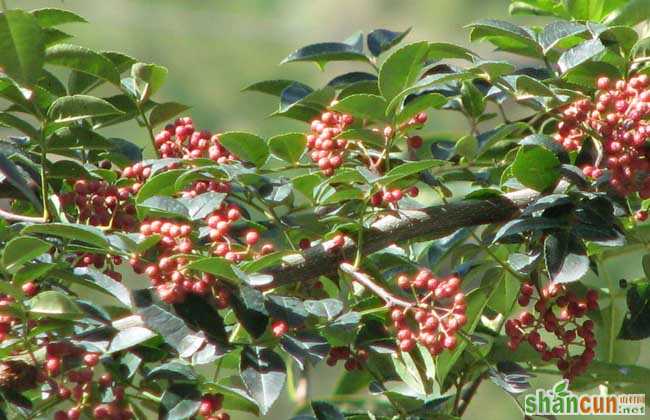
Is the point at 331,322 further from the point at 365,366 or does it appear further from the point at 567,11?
the point at 567,11

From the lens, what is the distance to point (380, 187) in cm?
102

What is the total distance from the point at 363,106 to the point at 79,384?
376 mm

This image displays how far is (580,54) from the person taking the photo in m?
1.05

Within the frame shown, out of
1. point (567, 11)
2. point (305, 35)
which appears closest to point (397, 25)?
point (305, 35)

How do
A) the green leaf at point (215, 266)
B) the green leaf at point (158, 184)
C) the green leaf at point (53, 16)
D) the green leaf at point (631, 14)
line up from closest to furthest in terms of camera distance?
the green leaf at point (215, 266), the green leaf at point (158, 184), the green leaf at point (53, 16), the green leaf at point (631, 14)

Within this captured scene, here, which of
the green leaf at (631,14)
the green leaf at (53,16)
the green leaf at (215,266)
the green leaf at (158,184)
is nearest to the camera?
the green leaf at (215,266)

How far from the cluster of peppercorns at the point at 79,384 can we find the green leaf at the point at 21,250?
9 cm

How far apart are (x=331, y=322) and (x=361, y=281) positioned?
0.16 ft

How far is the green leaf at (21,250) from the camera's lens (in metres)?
0.90

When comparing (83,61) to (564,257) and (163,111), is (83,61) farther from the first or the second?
(564,257)

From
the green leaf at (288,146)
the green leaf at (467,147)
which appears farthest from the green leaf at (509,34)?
the green leaf at (288,146)

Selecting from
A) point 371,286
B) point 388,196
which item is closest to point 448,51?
point 388,196

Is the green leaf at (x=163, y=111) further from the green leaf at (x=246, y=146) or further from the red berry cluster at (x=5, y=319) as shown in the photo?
the red berry cluster at (x=5, y=319)

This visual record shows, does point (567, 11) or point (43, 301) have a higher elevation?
point (567, 11)
